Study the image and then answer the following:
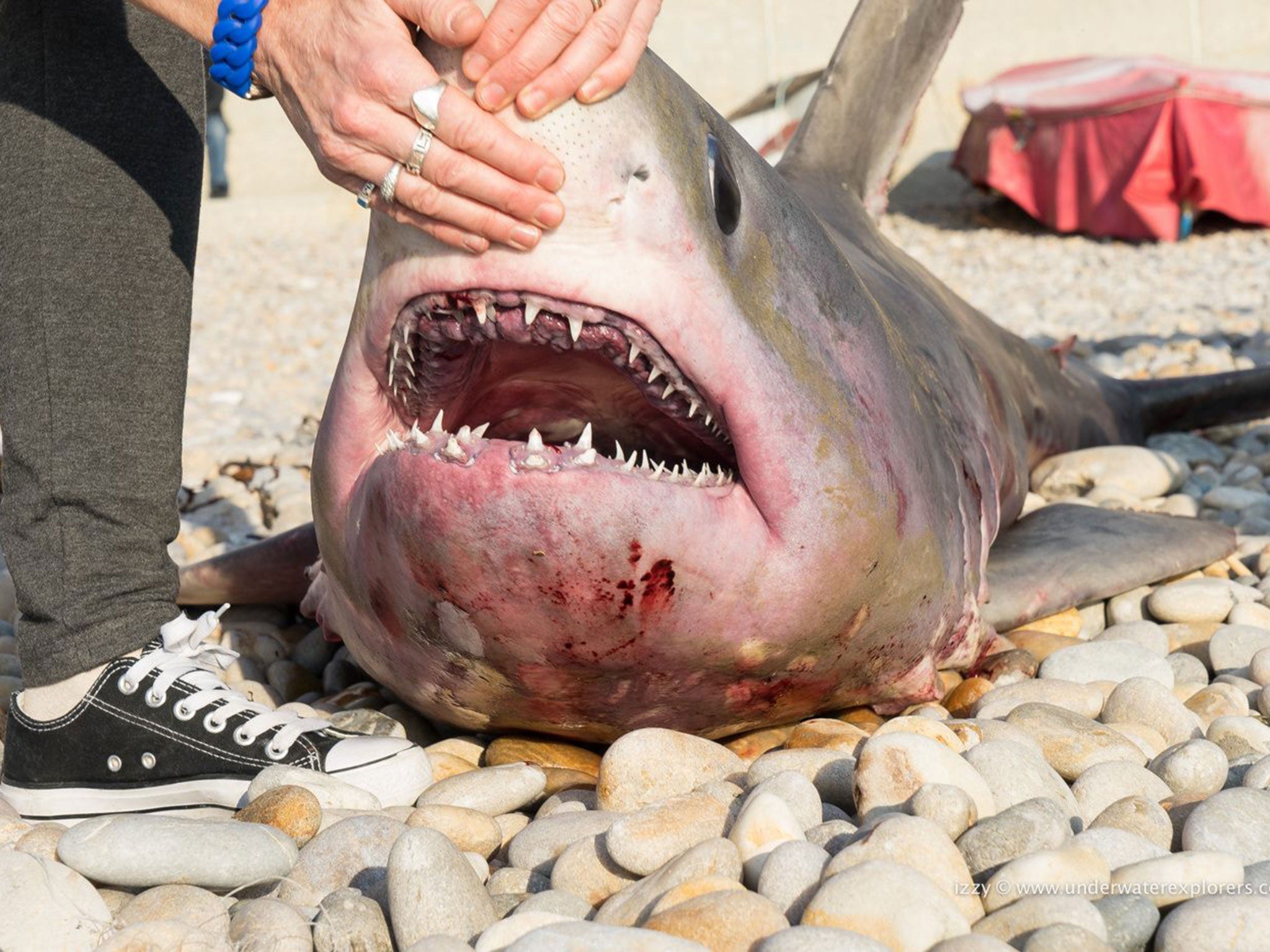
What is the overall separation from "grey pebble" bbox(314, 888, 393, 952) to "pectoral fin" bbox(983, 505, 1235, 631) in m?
1.55

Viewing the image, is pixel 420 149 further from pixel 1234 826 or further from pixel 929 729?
pixel 1234 826

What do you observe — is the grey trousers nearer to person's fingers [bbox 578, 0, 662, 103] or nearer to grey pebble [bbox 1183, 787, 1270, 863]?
person's fingers [bbox 578, 0, 662, 103]

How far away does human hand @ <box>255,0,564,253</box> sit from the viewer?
168cm

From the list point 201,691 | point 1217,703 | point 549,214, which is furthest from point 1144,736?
point 201,691

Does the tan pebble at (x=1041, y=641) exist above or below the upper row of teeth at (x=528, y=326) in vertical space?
below

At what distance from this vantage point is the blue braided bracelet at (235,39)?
176cm

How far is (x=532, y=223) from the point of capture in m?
1.70

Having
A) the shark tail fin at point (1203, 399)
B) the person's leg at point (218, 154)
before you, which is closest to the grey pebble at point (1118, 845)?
the shark tail fin at point (1203, 399)

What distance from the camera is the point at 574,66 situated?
1.69 metres

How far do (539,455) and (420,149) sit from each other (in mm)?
397

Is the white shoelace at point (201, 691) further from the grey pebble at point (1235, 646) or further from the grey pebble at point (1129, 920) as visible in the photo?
the grey pebble at point (1235, 646)

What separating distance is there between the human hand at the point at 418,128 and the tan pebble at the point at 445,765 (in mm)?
911

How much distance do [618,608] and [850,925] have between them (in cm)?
60

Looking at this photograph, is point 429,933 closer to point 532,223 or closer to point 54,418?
point 532,223
